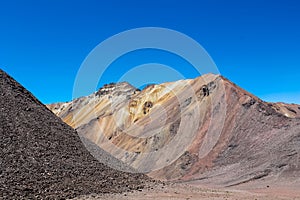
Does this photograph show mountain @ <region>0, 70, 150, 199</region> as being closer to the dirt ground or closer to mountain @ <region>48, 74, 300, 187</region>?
the dirt ground

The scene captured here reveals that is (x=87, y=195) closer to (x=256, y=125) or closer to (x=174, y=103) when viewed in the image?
(x=256, y=125)

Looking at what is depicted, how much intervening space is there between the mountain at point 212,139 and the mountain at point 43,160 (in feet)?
43.2

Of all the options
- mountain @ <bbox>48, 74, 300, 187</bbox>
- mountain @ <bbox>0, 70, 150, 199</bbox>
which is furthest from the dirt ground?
mountain @ <bbox>48, 74, 300, 187</bbox>

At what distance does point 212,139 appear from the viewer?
158 ft

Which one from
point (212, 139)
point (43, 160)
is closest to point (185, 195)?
point (43, 160)

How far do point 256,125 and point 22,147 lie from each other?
29.8 metres

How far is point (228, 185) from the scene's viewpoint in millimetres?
35031

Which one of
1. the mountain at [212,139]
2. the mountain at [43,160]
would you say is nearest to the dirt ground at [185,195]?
the mountain at [43,160]

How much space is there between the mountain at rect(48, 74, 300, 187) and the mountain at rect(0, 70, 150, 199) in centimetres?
1316

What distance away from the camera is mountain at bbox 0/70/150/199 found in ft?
74.0

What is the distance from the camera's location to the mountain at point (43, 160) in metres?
22.6

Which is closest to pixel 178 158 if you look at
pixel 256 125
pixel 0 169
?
pixel 256 125

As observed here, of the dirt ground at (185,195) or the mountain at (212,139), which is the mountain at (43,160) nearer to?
the dirt ground at (185,195)

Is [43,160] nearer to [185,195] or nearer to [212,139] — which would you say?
[185,195]
